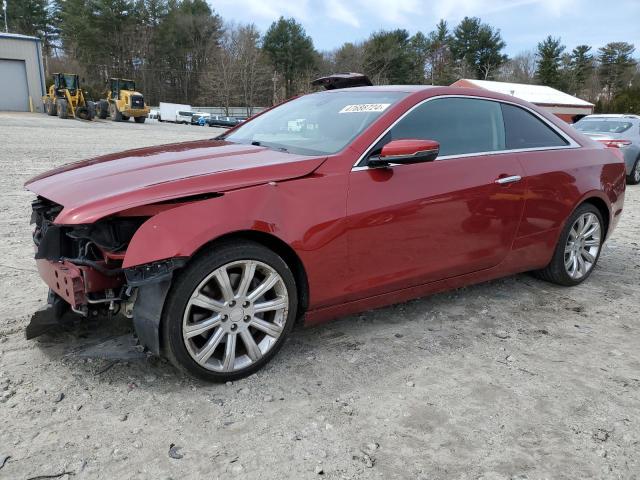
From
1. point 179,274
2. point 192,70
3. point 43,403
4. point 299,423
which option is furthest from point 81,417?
point 192,70

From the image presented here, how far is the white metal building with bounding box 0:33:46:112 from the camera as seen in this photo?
38.9 m

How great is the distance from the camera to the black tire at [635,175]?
11188 millimetres

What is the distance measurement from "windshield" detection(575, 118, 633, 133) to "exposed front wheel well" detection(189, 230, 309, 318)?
35.6ft

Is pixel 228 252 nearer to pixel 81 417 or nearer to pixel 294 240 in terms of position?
pixel 294 240

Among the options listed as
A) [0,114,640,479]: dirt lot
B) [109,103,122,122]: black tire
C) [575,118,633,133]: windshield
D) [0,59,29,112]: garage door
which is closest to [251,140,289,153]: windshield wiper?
[0,114,640,479]: dirt lot

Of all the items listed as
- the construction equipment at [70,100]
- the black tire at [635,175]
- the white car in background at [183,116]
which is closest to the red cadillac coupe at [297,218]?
the black tire at [635,175]

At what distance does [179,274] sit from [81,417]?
796 millimetres

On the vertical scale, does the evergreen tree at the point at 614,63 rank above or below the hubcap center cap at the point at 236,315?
above

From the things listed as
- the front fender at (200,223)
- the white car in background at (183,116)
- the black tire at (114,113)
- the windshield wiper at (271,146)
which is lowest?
the white car in background at (183,116)

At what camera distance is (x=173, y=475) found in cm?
207

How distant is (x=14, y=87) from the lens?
39531mm

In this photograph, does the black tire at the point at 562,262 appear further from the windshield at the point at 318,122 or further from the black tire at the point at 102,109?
the black tire at the point at 102,109

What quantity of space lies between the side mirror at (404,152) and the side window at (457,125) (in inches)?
7.2

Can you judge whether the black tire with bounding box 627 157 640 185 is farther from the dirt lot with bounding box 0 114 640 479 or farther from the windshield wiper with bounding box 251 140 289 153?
the windshield wiper with bounding box 251 140 289 153
